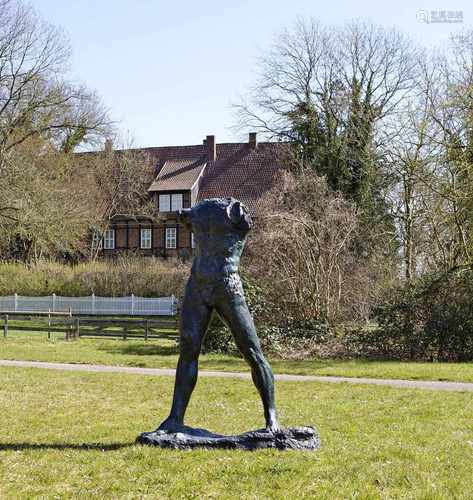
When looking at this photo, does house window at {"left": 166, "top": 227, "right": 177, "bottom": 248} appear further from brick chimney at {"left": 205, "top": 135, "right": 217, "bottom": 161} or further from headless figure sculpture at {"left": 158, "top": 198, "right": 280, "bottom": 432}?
headless figure sculpture at {"left": 158, "top": 198, "right": 280, "bottom": 432}

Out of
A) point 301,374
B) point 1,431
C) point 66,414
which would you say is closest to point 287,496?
point 1,431

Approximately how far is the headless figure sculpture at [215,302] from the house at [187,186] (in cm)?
3959

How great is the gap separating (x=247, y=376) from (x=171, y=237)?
117 ft

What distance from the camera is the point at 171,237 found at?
49594 mm

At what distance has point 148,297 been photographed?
3756 centimetres

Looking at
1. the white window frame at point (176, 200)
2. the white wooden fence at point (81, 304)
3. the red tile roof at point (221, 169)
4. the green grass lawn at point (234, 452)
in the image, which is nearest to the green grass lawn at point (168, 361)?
the green grass lawn at point (234, 452)

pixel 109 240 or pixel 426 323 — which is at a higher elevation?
pixel 109 240

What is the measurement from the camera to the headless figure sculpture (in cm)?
753

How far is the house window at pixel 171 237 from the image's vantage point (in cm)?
4944

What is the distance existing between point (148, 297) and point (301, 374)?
76.2 ft

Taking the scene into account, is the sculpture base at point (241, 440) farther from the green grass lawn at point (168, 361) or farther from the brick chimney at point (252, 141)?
the brick chimney at point (252, 141)

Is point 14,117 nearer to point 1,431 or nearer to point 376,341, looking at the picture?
point 376,341

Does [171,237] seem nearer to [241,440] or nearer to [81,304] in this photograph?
[81,304]

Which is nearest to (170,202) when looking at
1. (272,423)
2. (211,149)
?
(211,149)
